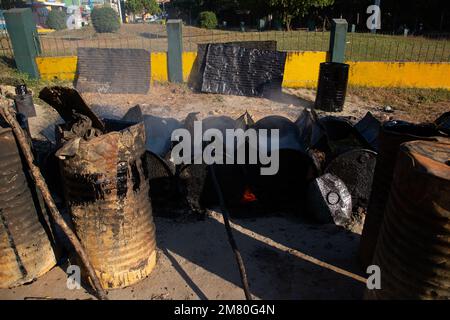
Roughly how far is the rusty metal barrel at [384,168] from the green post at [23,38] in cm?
1183

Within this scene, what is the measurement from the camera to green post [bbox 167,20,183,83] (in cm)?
1158

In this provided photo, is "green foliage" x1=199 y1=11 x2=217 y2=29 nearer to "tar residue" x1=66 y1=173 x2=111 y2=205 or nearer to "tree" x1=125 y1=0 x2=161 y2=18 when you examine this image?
"tree" x1=125 y1=0 x2=161 y2=18

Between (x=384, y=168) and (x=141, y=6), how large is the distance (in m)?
56.2

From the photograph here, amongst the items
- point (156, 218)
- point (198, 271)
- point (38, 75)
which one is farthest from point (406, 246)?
point (38, 75)

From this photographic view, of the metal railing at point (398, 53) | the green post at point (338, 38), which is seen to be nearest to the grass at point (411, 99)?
the green post at point (338, 38)

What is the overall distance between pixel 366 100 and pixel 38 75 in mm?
11017

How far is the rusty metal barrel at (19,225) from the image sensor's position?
3338 millimetres

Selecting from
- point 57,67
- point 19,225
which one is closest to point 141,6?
point 57,67

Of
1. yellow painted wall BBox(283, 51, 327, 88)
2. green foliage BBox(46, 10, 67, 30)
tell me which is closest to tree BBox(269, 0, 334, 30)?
yellow painted wall BBox(283, 51, 327, 88)

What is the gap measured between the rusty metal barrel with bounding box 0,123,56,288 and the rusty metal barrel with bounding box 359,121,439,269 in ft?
11.9

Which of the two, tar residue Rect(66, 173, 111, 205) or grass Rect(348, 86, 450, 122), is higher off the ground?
tar residue Rect(66, 173, 111, 205)

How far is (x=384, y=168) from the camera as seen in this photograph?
3.59 metres

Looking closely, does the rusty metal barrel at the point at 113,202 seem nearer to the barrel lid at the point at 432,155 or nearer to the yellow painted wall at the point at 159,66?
the barrel lid at the point at 432,155

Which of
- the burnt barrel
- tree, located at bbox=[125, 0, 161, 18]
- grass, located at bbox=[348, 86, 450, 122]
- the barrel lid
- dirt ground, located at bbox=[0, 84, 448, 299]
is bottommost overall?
dirt ground, located at bbox=[0, 84, 448, 299]
